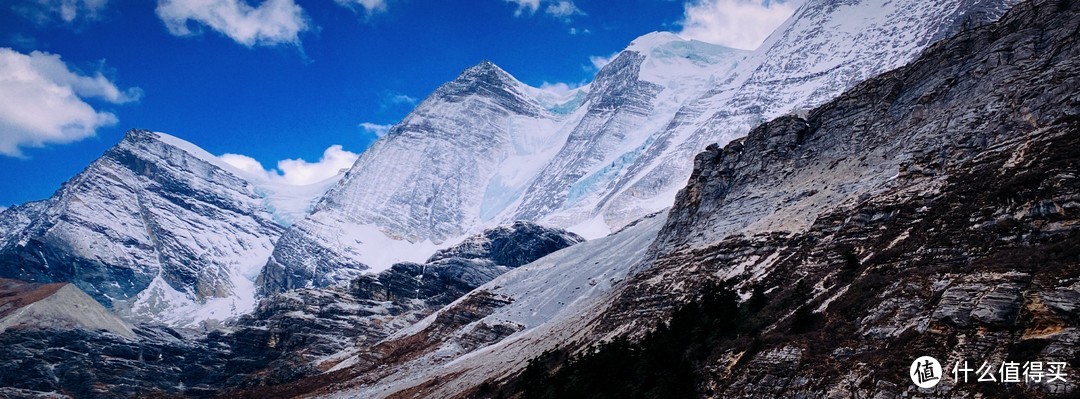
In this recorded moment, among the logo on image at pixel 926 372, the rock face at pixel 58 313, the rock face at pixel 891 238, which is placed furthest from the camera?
the rock face at pixel 58 313

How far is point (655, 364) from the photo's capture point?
38.4m

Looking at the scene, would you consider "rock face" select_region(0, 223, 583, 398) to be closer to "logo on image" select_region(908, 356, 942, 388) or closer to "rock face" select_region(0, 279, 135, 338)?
"rock face" select_region(0, 279, 135, 338)

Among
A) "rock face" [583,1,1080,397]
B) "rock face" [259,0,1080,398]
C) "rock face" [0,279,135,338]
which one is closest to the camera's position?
"rock face" [583,1,1080,397]

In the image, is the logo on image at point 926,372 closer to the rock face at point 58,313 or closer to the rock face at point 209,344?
the rock face at point 209,344

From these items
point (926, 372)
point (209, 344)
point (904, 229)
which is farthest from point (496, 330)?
point (209, 344)

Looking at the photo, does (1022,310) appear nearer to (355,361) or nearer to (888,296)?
(888,296)

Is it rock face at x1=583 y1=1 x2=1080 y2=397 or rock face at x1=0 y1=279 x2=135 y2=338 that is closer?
rock face at x1=583 y1=1 x2=1080 y2=397

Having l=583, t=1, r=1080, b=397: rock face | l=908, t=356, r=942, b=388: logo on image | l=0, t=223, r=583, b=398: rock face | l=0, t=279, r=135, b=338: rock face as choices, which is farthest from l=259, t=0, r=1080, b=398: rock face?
l=0, t=279, r=135, b=338: rock face

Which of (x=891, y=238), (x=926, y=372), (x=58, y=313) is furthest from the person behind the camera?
→ (x=58, y=313)

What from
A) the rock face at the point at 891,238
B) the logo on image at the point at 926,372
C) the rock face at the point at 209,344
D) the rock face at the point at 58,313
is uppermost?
the rock face at the point at 58,313

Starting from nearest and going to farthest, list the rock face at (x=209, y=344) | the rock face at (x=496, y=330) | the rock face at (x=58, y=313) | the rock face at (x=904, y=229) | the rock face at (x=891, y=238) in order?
the rock face at (x=904, y=229) → the rock face at (x=891, y=238) → the rock face at (x=496, y=330) → the rock face at (x=209, y=344) → the rock face at (x=58, y=313)

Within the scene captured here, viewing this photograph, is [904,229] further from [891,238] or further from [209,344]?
[209,344]

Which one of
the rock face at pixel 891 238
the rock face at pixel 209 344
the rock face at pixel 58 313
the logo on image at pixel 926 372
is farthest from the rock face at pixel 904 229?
the rock face at pixel 58 313

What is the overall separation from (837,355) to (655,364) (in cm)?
1180
